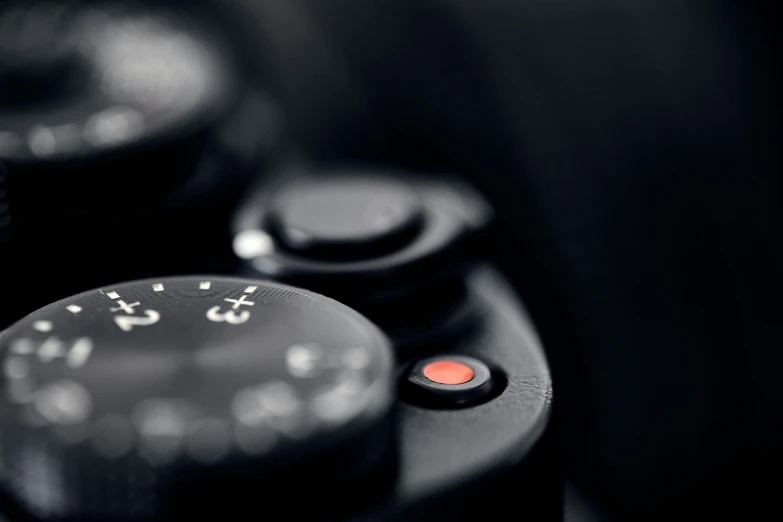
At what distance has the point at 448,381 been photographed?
0.35 m

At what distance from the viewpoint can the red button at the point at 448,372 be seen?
0.35 meters

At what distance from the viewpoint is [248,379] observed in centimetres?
26

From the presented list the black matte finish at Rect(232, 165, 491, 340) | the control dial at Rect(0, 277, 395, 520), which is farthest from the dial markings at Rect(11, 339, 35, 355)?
the black matte finish at Rect(232, 165, 491, 340)

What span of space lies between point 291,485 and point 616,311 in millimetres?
408

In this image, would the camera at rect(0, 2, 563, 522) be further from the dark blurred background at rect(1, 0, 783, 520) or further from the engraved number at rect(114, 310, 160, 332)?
the dark blurred background at rect(1, 0, 783, 520)

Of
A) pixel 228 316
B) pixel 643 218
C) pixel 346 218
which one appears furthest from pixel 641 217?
pixel 228 316

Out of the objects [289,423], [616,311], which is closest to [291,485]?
[289,423]

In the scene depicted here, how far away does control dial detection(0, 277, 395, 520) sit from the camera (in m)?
0.24

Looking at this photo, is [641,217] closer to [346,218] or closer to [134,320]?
[346,218]

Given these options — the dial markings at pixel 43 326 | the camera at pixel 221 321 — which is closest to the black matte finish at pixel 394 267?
the camera at pixel 221 321

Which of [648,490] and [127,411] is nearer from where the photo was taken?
[127,411]

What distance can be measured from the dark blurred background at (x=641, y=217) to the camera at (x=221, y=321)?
0.15 meters

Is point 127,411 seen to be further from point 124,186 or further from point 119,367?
point 124,186

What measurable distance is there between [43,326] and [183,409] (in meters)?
0.07
